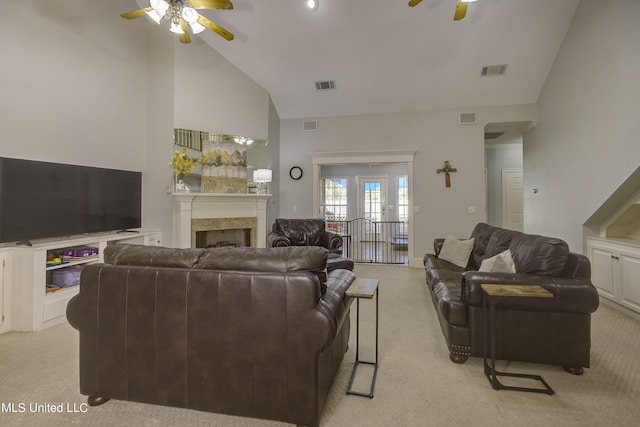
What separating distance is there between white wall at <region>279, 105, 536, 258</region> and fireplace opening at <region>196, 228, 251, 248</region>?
148 cm

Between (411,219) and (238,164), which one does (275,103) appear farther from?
(411,219)

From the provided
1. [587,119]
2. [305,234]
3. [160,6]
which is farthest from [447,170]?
[160,6]

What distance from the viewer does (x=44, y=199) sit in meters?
3.19

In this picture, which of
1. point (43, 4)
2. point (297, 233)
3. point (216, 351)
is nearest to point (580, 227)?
point (297, 233)

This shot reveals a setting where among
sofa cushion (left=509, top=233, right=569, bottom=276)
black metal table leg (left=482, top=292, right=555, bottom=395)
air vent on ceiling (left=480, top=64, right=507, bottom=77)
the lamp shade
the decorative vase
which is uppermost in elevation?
air vent on ceiling (left=480, top=64, right=507, bottom=77)

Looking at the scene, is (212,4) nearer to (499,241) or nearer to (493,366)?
(499,241)

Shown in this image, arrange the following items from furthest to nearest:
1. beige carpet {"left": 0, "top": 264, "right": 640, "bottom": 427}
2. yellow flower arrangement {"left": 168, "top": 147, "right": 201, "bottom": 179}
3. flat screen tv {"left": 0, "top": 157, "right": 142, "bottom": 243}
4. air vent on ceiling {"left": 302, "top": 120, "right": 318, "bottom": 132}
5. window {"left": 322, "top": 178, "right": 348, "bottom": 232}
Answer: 1. window {"left": 322, "top": 178, "right": 348, "bottom": 232}
2. air vent on ceiling {"left": 302, "top": 120, "right": 318, "bottom": 132}
3. yellow flower arrangement {"left": 168, "top": 147, "right": 201, "bottom": 179}
4. flat screen tv {"left": 0, "top": 157, "right": 142, "bottom": 243}
5. beige carpet {"left": 0, "top": 264, "right": 640, "bottom": 427}

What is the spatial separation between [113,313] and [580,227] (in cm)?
510

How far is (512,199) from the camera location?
7613 millimetres

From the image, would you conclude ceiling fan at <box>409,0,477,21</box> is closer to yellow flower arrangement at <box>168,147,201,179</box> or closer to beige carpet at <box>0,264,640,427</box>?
beige carpet at <box>0,264,640,427</box>

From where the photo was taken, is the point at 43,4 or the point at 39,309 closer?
the point at 39,309

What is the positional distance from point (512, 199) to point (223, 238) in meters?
7.06

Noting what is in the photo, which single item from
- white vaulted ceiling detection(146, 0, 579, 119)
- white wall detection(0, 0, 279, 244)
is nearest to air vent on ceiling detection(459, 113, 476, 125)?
white vaulted ceiling detection(146, 0, 579, 119)

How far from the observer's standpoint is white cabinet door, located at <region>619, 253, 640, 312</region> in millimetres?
3068
